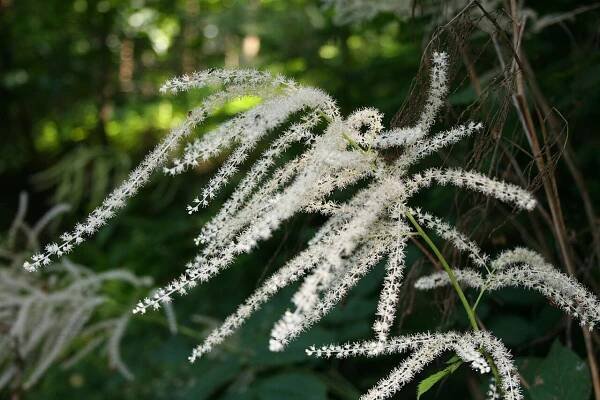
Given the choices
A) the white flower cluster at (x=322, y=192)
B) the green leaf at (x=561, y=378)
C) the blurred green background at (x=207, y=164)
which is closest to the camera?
the white flower cluster at (x=322, y=192)

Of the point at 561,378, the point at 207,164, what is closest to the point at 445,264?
the point at 561,378

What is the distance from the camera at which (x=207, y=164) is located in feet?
14.7

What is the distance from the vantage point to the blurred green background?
7.07 feet

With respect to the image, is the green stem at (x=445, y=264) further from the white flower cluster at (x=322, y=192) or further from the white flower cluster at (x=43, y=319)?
the white flower cluster at (x=43, y=319)

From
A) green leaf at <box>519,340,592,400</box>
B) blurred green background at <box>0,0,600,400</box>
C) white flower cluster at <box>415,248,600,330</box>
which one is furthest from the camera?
blurred green background at <box>0,0,600,400</box>

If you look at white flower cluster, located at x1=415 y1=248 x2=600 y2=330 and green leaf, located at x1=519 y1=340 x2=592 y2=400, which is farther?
green leaf, located at x1=519 y1=340 x2=592 y2=400

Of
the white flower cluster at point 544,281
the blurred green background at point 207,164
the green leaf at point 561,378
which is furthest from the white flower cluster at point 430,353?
the green leaf at point 561,378

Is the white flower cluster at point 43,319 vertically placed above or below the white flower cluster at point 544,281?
below

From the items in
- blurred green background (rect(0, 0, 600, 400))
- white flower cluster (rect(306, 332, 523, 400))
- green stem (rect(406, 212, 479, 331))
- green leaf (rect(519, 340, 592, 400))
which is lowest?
white flower cluster (rect(306, 332, 523, 400))

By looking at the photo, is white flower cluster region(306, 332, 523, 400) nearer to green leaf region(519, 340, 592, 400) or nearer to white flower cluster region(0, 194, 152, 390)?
green leaf region(519, 340, 592, 400)

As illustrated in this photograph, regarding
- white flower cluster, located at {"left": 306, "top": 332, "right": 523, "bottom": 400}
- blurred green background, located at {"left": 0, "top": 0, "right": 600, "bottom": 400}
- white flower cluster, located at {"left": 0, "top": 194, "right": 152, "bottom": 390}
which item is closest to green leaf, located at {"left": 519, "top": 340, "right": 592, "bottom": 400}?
blurred green background, located at {"left": 0, "top": 0, "right": 600, "bottom": 400}

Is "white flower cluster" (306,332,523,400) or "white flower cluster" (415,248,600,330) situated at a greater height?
"white flower cluster" (415,248,600,330)

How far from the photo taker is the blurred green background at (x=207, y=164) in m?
2.15

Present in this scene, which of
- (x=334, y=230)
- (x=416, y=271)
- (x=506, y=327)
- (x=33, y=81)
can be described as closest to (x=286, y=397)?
(x=416, y=271)
